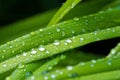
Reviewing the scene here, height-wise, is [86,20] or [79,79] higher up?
[86,20]

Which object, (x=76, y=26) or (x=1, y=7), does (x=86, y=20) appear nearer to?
(x=76, y=26)

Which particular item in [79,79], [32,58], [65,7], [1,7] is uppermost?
[1,7]

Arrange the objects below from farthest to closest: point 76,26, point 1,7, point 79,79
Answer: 1. point 1,7
2. point 76,26
3. point 79,79

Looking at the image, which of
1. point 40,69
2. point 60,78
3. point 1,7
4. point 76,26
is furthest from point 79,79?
point 1,7

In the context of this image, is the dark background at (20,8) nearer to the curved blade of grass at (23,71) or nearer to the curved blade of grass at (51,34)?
the curved blade of grass at (51,34)

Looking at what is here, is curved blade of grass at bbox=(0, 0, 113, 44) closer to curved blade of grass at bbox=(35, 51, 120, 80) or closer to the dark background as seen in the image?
the dark background

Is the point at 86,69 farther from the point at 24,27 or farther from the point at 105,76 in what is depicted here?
the point at 24,27
